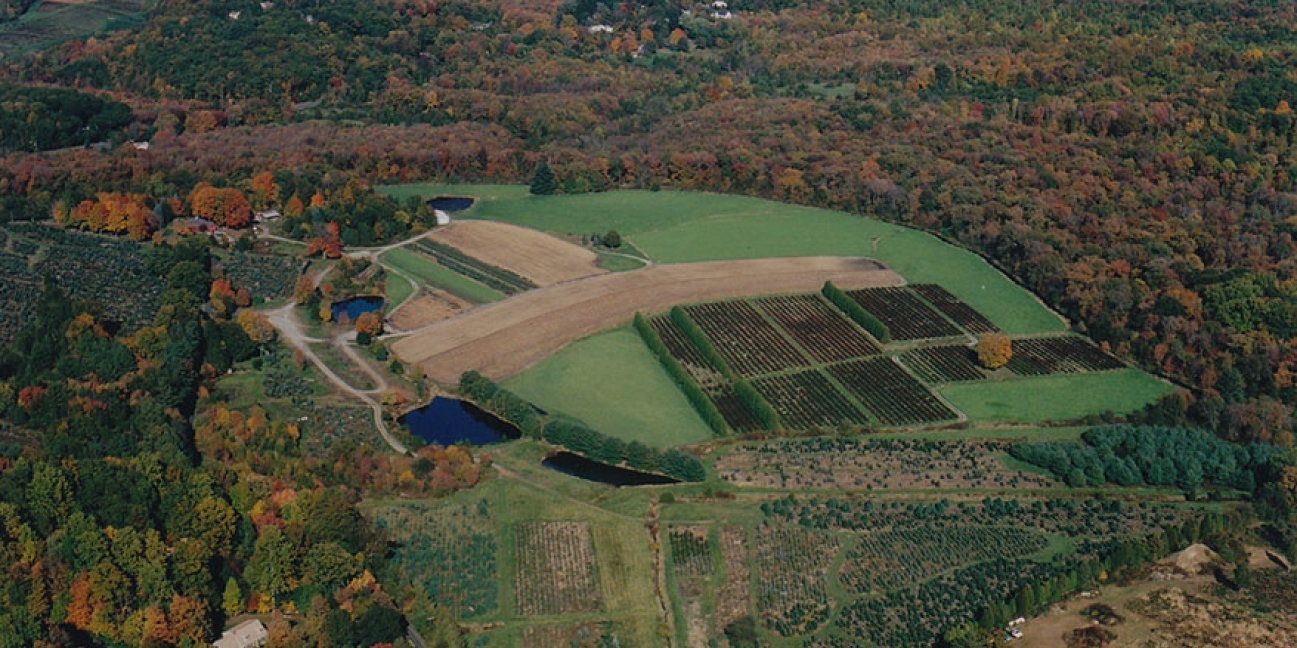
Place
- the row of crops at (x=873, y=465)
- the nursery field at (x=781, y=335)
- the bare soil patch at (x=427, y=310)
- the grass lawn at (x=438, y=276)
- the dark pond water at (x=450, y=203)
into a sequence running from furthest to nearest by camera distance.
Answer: the dark pond water at (x=450, y=203), the grass lawn at (x=438, y=276), the bare soil patch at (x=427, y=310), the nursery field at (x=781, y=335), the row of crops at (x=873, y=465)

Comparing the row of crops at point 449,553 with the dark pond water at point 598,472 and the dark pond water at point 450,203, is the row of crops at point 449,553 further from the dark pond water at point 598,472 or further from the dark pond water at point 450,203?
the dark pond water at point 450,203

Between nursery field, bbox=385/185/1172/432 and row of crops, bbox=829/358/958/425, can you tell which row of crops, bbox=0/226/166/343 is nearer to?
nursery field, bbox=385/185/1172/432

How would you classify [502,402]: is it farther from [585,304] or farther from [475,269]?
[475,269]

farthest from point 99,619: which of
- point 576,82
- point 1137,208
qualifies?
point 576,82

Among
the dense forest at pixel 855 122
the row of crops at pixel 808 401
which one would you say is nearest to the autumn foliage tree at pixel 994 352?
the dense forest at pixel 855 122

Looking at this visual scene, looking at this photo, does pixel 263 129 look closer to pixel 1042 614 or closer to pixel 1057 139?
pixel 1057 139

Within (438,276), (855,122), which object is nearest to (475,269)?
(438,276)
